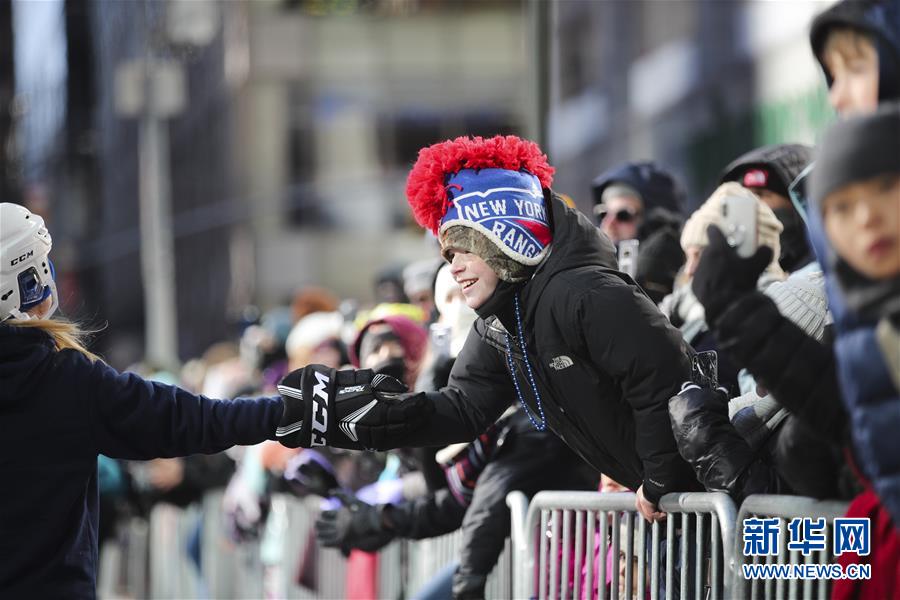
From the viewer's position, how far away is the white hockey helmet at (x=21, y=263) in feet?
17.3

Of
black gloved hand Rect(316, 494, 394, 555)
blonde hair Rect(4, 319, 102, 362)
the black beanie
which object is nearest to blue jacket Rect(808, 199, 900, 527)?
the black beanie

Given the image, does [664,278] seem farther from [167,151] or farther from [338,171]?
[167,151]

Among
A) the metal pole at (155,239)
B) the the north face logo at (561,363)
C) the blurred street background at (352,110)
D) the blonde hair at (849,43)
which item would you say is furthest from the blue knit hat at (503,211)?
the metal pole at (155,239)

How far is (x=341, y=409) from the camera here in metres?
5.45

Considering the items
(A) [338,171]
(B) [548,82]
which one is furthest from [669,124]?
(B) [548,82]

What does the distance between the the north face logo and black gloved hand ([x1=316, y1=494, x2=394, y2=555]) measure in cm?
230

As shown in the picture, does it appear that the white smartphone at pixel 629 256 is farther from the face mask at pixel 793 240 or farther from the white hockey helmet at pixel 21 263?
the white hockey helmet at pixel 21 263

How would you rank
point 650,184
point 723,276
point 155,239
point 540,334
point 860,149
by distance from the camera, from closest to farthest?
1. point 860,149
2. point 723,276
3. point 540,334
4. point 650,184
5. point 155,239

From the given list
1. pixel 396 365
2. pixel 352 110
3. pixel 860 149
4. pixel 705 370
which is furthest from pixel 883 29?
pixel 352 110

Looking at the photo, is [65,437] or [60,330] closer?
[65,437]

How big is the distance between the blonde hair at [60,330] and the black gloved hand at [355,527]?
2.20 metres

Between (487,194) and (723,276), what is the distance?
1.41m

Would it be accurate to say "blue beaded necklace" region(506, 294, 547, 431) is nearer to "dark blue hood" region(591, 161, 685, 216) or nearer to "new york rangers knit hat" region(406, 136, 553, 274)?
"new york rangers knit hat" region(406, 136, 553, 274)

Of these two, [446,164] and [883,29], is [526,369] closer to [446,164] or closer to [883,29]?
[446,164]
